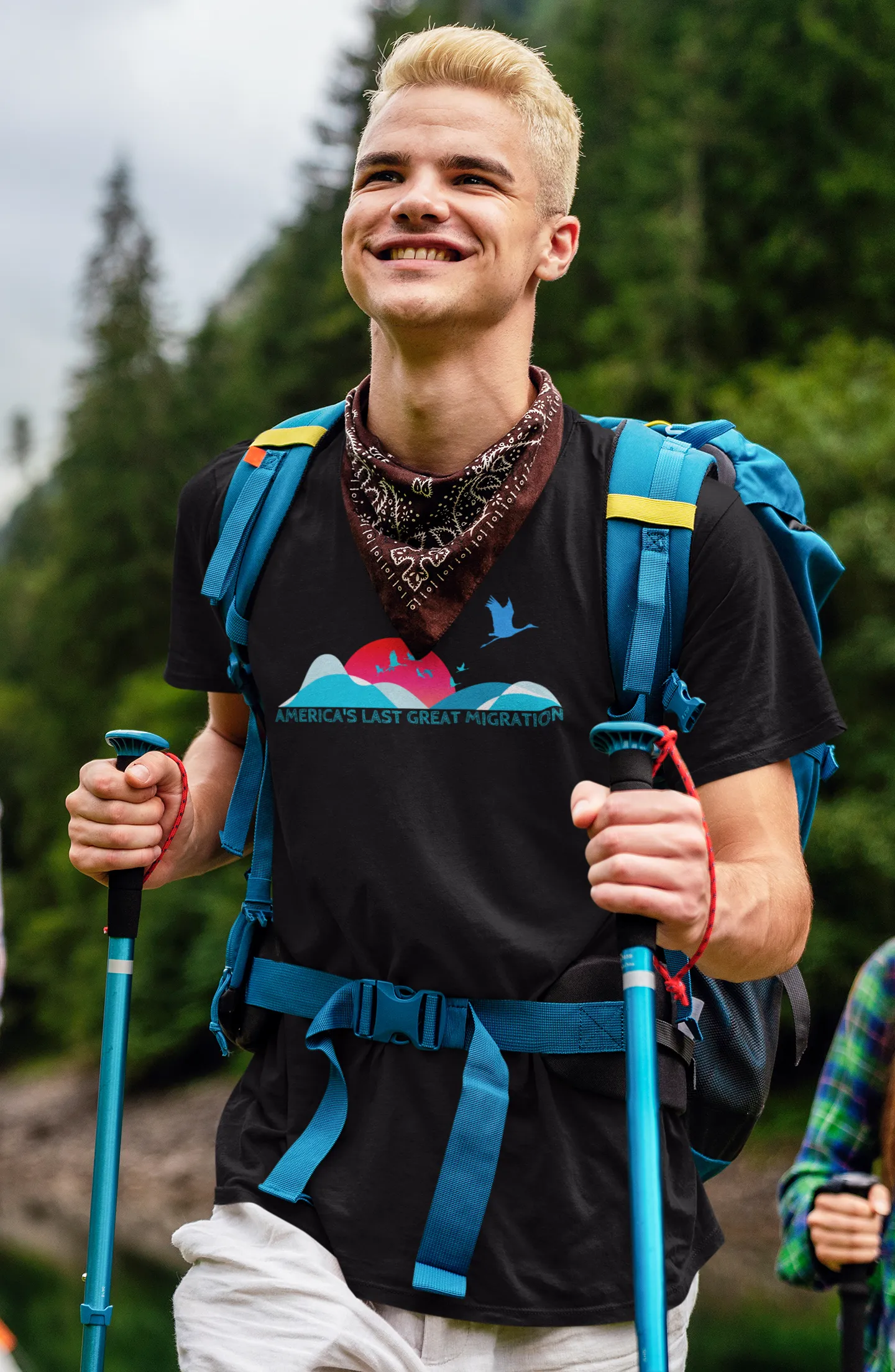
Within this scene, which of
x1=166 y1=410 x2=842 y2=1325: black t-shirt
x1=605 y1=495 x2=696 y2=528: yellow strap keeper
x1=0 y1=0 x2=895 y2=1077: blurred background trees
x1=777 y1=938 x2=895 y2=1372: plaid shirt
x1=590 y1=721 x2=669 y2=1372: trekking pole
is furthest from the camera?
x1=0 y1=0 x2=895 y2=1077: blurred background trees

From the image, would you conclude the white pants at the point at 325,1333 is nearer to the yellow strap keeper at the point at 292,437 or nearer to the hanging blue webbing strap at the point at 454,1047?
the hanging blue webbing strap at the point at 454,1047

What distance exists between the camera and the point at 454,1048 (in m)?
2.64

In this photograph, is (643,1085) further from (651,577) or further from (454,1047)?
(651,577)

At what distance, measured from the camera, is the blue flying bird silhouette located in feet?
9.07

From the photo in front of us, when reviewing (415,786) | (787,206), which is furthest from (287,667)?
(787,206)

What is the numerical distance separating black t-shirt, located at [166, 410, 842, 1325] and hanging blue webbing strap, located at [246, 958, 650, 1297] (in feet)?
0.10

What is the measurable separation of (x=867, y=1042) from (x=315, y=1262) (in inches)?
72.5

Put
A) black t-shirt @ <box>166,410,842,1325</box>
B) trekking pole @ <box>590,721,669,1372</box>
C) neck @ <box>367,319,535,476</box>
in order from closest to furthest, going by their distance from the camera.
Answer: trekking pole @ <box>590,721,669,1372</box> → black t-shirt @ <box>166,410,842,1325</box> → neck @ <box>367,319,535,476</box>

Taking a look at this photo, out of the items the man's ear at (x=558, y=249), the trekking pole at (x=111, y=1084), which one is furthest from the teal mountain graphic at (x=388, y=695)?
the man's ear at (x=558, y=249)

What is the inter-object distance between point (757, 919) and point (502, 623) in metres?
0.65

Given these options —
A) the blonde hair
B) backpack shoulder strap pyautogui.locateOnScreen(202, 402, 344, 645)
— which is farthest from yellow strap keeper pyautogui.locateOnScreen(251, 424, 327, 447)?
the blonde hair

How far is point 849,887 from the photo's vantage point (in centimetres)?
1755

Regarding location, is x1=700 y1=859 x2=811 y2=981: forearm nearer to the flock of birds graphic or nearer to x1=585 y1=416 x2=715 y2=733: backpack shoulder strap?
x1=585 y1=416 x2=715 y2=733: backpack shoulder strap

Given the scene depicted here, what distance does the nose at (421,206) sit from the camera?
2.90 m
